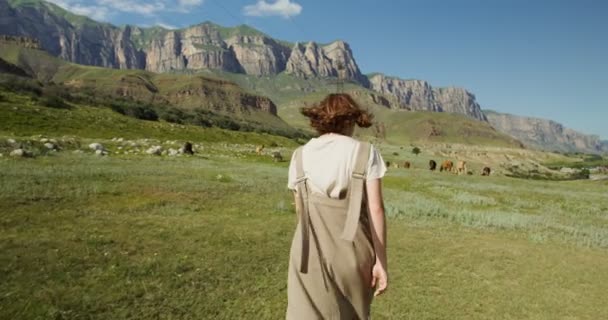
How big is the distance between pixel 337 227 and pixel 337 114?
1278 mm

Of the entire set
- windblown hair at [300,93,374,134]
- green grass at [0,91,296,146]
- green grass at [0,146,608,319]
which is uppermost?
windblown hair at [300,93,374,134]

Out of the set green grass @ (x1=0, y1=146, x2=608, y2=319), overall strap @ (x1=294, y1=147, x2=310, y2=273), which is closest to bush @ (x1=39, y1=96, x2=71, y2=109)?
green grass @ (x1=0, y1=146, x2=608, y2=319)

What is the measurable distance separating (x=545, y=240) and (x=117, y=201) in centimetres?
1830

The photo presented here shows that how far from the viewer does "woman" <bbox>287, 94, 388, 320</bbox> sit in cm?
443

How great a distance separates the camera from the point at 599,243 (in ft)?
58.0

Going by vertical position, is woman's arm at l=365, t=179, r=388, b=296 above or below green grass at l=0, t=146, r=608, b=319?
above

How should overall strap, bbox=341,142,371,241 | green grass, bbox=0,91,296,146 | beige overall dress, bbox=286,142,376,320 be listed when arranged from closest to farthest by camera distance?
overall strap, bbox=341,142,371,241 < beige overall dress, bbox=286,142,376,320 < green grass, bbox=0,91,296,146

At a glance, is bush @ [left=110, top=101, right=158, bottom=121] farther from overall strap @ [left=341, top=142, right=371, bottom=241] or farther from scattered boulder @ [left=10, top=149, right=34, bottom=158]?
overall strap @ [left=341, top=142, right=371, bottom=241]

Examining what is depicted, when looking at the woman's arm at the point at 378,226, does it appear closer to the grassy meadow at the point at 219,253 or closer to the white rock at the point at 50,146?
the grassy meadow at the point at 219,253

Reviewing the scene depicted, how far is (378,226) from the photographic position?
4.48 meters

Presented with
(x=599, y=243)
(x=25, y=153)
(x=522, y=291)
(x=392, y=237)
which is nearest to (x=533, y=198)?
(x=599, y=243)

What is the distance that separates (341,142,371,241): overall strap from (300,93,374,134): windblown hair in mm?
460

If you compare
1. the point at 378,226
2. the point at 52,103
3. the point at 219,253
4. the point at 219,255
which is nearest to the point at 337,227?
the point at 378,226

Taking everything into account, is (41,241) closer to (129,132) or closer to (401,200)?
(401,200)
